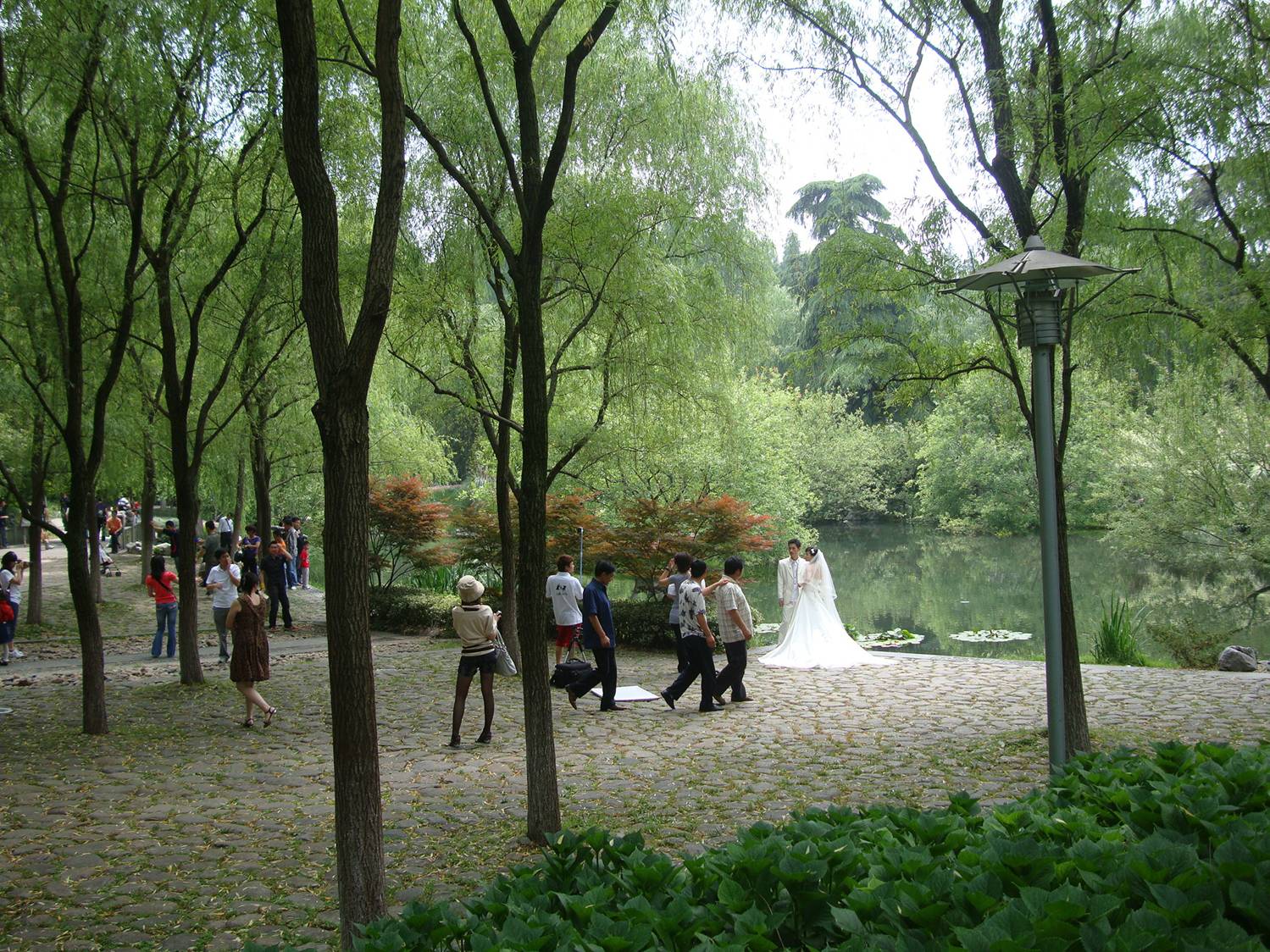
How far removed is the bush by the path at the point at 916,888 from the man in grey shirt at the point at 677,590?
27.9 feet

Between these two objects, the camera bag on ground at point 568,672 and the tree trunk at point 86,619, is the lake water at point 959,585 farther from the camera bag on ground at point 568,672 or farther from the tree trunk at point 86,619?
the tree trunk at point 86,619

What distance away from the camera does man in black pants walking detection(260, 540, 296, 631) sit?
18734mm

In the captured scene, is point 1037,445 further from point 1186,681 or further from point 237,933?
point 1186,681

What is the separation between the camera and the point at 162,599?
15914 millimetres

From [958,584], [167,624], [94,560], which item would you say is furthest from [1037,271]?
[958,584]

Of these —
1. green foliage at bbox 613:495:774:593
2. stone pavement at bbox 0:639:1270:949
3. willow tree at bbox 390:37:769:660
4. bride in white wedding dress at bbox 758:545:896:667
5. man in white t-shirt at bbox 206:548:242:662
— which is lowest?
stone pavement at bbox 0:639:1270:949

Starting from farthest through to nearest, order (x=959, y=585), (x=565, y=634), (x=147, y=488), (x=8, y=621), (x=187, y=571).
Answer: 1. (x=959, y=585)
2. (x=147, y=488)
3. (x=8, y=621)
4. (x=565, y=634)
5. (x=187, y=571)

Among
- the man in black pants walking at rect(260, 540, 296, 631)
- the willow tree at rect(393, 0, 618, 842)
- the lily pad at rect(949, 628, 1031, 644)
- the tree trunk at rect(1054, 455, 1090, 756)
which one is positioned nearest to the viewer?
the willow tree at rect(393, 0, 618, 842)

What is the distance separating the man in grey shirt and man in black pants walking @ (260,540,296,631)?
23.0ft

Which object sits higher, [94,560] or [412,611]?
[94,560]

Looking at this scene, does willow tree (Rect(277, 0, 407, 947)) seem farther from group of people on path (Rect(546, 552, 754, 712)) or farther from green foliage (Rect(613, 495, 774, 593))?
green foliage (Rect(613, 495, 774, 593))

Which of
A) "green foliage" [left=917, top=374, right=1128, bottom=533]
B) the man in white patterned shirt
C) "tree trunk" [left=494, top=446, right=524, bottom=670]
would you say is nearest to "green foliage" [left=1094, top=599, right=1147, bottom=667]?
the man in white patterned shirt

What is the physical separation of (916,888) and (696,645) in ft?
29.9

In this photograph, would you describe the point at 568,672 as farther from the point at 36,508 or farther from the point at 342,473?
the point at 36,508
